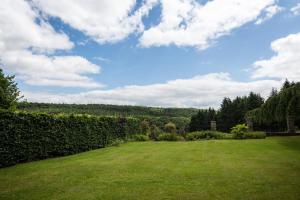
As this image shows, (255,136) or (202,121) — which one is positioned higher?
(202,121)

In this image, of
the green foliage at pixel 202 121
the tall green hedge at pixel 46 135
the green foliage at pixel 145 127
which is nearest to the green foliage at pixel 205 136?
the green foliage at pixel 145 127

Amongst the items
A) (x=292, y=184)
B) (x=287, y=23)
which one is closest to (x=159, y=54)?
(x=287, y=23)

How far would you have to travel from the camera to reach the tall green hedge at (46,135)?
10508mm

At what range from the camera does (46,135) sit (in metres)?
12.6

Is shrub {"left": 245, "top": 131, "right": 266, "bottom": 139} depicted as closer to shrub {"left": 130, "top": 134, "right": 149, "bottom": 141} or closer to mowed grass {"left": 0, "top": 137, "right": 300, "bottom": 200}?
shrub {"left": 130, "top": 134, "right": 149, "bottom": 141}

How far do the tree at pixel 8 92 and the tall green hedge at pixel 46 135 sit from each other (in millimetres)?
6787

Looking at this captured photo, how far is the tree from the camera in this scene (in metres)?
19.0

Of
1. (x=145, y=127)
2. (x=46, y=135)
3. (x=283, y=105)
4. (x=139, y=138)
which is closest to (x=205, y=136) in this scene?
(x=139, y=138)

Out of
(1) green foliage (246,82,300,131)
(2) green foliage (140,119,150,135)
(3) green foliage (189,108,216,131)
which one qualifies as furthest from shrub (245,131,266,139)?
(3) green foliage (189,108,216,131)

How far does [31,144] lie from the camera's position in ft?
38.2

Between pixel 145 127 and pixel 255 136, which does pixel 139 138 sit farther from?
pixel 255 136

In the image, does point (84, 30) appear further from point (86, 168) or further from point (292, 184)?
point (292, 184)

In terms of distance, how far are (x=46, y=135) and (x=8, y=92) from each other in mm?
11803

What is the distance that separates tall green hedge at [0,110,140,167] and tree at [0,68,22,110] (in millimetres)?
6787
